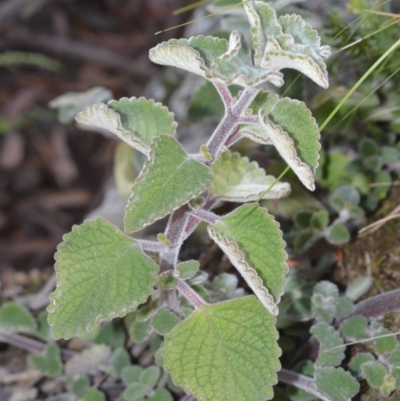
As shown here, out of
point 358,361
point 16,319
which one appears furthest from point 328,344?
point 16,319

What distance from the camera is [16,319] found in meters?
1.26

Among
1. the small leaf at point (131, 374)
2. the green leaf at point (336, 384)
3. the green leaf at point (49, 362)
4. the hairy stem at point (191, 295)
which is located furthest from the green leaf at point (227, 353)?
the green leaf at point (49, 362)

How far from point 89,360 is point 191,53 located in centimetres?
69

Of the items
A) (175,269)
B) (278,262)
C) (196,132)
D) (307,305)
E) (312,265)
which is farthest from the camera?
(196,132)

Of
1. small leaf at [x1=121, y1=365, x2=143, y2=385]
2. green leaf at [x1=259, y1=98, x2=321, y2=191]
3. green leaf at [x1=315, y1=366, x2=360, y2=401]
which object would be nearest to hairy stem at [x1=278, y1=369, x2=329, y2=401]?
green leaf at [x1=315, y1=366, x2=360, y2=401]

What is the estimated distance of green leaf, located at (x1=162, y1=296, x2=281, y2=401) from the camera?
86 centimetres

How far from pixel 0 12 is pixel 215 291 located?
2.01m

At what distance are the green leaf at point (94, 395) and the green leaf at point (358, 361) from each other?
1.51 feet

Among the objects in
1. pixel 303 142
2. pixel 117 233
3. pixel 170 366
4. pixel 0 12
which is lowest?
pixel 0 12

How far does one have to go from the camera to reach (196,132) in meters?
1.75

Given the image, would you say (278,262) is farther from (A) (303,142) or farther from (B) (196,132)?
(B) (196,132)

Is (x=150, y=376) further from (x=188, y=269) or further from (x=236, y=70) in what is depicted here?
(x=236, y=70)

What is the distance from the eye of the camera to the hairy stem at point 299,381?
100cm

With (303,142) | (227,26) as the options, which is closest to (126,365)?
(303,142)
